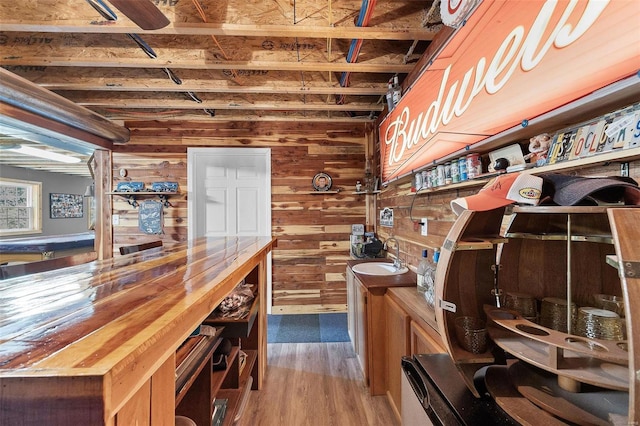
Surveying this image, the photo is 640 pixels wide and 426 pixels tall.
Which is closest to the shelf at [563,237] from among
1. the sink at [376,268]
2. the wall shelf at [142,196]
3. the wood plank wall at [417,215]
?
the wood plank wall at [417,215]

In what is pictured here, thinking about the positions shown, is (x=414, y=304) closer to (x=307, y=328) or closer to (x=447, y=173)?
(x=447, y=173)

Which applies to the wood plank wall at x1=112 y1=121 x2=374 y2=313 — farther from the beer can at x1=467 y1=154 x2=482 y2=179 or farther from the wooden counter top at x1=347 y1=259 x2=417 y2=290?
the beer can at x1=467 y1=154 x2=482 y2=179

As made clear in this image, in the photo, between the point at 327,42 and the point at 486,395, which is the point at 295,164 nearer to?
the point at 327,42

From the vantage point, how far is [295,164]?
12.4 feet

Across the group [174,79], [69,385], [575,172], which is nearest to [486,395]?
[575,172]

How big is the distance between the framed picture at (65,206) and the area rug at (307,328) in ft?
24.4

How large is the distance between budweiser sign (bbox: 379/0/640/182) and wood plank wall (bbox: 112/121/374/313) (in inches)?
80.3

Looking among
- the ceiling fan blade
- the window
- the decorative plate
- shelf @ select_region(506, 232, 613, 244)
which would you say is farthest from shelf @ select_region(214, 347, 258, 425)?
the window

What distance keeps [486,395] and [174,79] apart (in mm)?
3276

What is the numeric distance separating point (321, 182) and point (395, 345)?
2.46m

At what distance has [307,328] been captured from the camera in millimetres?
3268

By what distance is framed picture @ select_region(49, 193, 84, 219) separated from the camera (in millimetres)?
6883

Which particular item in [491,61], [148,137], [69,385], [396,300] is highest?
[148,137]

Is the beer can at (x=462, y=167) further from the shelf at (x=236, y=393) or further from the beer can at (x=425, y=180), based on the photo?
the shelf at (x=236, y=393)
